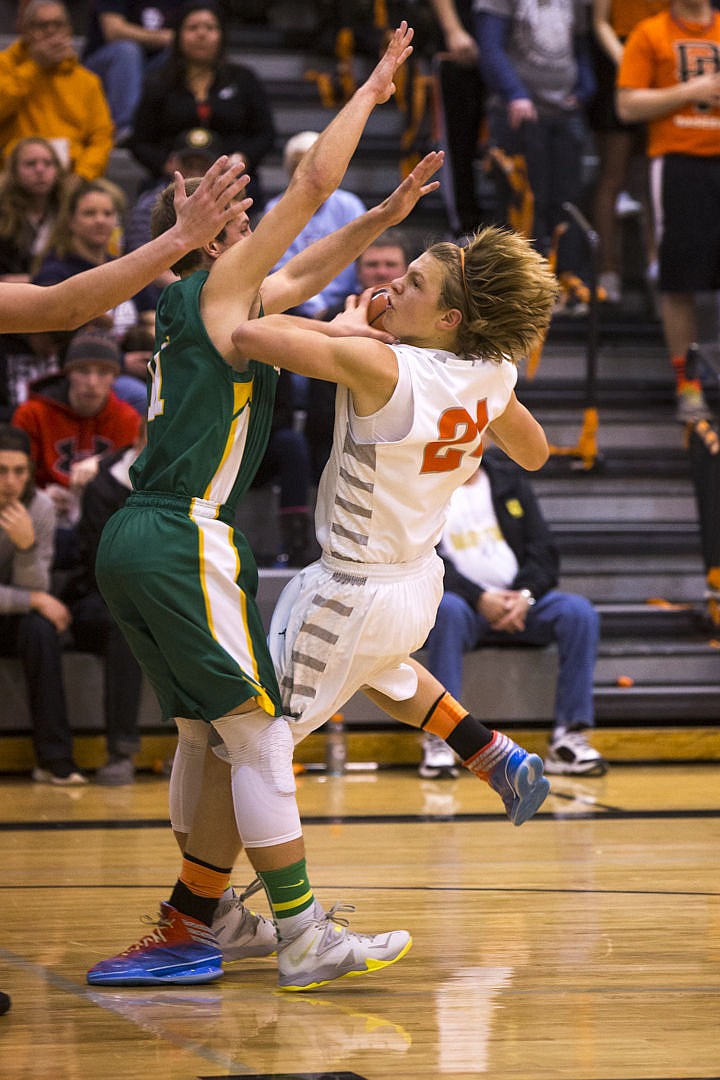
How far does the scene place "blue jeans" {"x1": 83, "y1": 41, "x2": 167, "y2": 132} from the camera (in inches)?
377

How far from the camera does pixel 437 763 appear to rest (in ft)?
21.4

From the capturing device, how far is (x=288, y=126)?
10164mm

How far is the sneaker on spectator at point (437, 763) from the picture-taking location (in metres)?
6.52

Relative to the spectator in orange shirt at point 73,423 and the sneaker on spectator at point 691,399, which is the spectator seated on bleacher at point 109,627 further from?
the sneaker on spectator at point 691,399

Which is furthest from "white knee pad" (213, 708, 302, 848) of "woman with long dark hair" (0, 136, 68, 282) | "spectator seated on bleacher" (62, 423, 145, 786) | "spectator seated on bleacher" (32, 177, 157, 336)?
"woman with long dark hair" (0, 136, 68, 282)

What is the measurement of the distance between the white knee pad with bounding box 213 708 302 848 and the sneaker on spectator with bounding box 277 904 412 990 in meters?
0.21

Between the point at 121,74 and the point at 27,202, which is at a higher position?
the point at 121,74

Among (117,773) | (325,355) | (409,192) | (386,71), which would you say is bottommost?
(117,773)

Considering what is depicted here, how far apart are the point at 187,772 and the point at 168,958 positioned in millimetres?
398

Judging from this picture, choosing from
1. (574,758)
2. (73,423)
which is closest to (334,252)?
(574,758)

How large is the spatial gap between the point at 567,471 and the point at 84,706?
2925 mm

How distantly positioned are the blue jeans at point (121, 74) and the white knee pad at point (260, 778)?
689cm

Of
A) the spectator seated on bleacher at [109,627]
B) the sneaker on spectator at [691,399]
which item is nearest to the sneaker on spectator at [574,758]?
the spectator seated on bleacher at [109,627]

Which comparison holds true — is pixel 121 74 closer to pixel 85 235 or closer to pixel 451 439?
pixel 85 235
